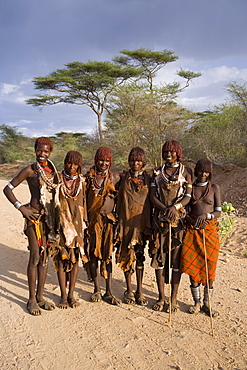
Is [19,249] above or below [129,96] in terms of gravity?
below

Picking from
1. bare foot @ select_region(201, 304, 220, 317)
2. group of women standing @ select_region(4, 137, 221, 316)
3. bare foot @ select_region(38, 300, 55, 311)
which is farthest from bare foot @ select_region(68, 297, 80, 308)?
bare foot @ select_region(201, 304, 220, 317)

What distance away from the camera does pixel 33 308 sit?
3.25 metres

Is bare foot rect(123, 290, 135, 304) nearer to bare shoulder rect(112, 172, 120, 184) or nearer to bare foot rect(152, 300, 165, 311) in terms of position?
bare foot rect(152, 300, 165, 311)

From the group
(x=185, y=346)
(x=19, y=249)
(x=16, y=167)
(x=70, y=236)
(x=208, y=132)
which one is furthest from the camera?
(x=16, y=167)

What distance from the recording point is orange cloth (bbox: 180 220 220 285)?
3.29 m

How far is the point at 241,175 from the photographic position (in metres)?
12.4

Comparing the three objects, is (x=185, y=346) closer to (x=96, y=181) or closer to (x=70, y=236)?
(x=70, y=236)

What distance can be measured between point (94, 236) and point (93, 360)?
1201 millimetres

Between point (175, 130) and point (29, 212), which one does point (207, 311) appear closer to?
point (29, 212)

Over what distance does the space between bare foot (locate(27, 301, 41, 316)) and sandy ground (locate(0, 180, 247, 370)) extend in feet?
0.15

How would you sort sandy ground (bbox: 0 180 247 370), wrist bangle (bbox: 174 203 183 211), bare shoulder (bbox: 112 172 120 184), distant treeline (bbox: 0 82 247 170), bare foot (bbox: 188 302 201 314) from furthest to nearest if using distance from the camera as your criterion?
distant treeline (bbox: 0 82 247 170) < bare shoulder (bbox: 112 172 120 184) < bare foot (bbox: 188 302 201 314) < wrist bangle (bbox: 174 203 183 211) < sandy ground (bbox: 0 180 247 370)

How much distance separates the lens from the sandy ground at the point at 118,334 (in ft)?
8.32

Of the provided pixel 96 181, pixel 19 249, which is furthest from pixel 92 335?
pixel 19 249

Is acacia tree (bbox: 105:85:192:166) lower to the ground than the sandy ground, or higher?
higher
